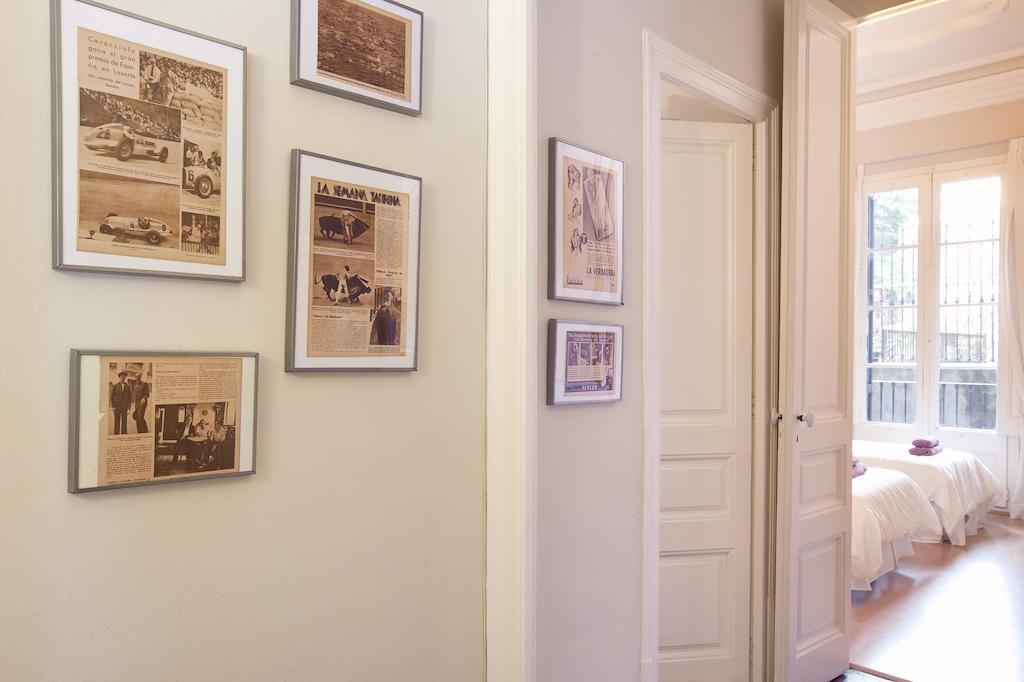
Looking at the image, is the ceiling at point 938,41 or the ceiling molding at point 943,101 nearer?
the ceiling at point 938,41

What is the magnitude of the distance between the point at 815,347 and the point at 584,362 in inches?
53.2

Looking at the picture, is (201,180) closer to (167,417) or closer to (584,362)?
(167,417)

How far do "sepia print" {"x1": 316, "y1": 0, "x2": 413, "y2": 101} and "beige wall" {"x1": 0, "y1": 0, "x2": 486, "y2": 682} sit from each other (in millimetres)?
65

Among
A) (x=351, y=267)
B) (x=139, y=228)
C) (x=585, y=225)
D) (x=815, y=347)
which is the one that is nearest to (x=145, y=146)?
(x=139, y=228)

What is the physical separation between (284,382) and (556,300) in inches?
32.8

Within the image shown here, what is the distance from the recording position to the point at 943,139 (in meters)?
6.13

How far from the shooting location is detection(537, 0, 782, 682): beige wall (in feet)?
6.38

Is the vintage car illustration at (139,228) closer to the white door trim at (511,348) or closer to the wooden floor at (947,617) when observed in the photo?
the white door trim at (511,348)

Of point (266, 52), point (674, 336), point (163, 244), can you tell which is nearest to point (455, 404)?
point (163, 244)

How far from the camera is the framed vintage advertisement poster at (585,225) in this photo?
6.45ft

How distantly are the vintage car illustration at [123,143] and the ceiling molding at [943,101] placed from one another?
21.5 feet

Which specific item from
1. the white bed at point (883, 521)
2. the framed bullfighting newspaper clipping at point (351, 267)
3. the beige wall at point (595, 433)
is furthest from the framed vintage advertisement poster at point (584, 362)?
the white bed at point (883, 521)

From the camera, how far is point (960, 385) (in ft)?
20.2

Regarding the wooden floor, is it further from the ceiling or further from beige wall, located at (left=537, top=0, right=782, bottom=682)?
the ceiling
